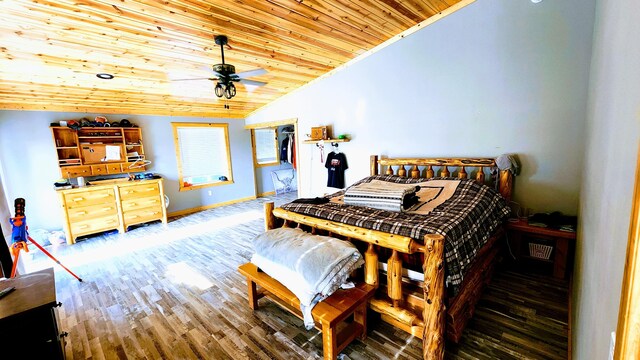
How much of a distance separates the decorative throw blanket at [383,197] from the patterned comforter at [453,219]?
56 mm

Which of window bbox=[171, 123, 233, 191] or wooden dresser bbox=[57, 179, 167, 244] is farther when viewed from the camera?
window bbox=[171, 123, 233, 191]

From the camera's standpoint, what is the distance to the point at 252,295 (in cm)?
222

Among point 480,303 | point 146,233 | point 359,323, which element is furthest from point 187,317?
point 146,233

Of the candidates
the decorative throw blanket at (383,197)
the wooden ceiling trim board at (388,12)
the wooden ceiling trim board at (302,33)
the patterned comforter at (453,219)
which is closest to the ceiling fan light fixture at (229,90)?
the wooden ceiling trim board at (302,33)

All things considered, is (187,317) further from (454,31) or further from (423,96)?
(454,31)

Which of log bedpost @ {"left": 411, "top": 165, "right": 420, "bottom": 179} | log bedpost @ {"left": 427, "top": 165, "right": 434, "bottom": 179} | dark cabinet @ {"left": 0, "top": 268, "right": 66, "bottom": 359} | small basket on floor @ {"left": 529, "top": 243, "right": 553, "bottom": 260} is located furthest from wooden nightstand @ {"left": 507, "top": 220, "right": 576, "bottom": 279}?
dark cabinet @ {"left": 0, "top": 268, "right": 66, "bottom": 359}

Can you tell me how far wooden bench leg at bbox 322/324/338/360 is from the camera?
5.13ft

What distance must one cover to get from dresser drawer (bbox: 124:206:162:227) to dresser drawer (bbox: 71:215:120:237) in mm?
149

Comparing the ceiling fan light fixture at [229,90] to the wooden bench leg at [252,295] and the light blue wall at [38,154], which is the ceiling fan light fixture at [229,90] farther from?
the light blue wall at [38,154]

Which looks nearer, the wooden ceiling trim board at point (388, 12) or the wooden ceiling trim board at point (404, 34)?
the wooden ceiling trim board at point (388, 12)

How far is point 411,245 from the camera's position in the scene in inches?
60.7

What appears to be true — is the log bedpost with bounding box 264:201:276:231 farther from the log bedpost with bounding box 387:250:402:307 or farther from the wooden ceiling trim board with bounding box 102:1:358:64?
the wooden ceiling trim board with bounding box 102:1:358:64

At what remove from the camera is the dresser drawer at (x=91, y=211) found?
3.92 meters

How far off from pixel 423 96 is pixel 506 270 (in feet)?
7.19
